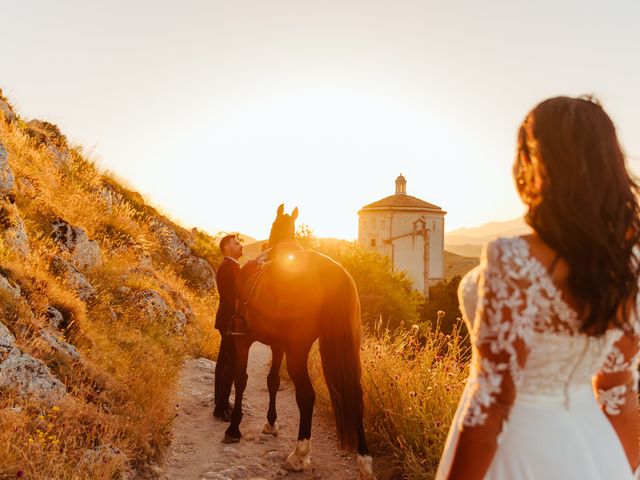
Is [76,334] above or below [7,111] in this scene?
below

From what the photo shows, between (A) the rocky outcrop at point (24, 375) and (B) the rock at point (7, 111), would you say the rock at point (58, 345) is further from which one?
(B) the rock at point (7, 111)

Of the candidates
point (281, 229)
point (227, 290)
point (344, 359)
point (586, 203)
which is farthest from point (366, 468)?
point (586, 203)

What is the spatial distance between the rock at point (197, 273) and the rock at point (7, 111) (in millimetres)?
6985

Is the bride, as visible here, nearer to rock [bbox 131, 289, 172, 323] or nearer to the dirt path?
the dirt path

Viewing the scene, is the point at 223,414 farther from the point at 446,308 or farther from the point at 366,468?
the point at 446,308

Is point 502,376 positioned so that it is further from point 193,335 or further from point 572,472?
point 193,335

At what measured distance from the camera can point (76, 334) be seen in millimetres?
6570

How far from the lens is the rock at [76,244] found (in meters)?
9.27

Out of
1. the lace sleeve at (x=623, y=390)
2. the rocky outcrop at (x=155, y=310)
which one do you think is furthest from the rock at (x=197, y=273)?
the lace sleeve at (x=623, y=390)

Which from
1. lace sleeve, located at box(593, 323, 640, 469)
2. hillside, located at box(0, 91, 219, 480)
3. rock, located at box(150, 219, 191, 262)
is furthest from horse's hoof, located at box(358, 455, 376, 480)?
rock, located at box(150, 219, 191, 262)

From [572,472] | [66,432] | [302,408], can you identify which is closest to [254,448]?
[302,408]

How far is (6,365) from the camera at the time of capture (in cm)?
466

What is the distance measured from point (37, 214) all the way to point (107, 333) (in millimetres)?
2908

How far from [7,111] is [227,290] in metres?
10.3
